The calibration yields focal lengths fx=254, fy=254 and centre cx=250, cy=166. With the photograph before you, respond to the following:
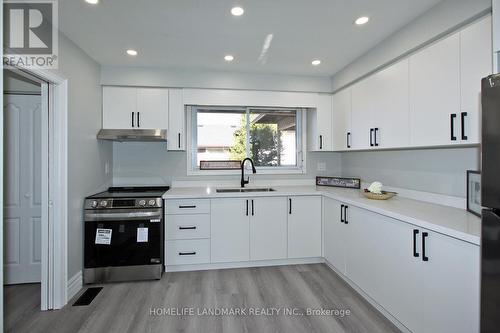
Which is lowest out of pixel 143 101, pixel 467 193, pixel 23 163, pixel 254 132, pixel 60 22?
pixel 467 193

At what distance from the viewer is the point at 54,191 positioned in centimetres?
226

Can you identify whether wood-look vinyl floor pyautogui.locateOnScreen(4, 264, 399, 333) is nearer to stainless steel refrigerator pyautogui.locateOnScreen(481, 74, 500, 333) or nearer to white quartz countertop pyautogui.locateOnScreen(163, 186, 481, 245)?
white quartz countertop pyautogui.locateOnScreen(163, 186, 481, 245)

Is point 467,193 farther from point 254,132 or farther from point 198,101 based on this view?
point 198,101

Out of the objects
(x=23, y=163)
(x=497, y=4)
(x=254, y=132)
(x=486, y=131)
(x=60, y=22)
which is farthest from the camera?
(x=254, y=132)

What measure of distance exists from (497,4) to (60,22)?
3.07 metres

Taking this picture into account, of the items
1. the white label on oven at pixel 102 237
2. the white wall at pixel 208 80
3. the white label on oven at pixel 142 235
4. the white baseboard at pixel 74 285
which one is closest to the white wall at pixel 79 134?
the white baseboard at pixel 74 285

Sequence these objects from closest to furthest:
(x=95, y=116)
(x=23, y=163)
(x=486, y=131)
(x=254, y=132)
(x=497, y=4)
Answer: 1. (x=486, y=131)
2. (x=497, y=4)
3. (x=23, y=163)
4. (x=95, y=116)
5. (x=254, y=132)

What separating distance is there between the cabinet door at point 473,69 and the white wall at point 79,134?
3.12m

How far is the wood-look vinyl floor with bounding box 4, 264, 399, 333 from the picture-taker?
6.52 feet

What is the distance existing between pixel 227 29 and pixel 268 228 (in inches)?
85.4

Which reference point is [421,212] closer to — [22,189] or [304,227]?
[304,227]

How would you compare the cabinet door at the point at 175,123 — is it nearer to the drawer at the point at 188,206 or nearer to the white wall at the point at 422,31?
the drawer at the point at 188,206

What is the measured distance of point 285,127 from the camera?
390 centimetres

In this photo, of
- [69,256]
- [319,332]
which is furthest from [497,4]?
[69,256]
